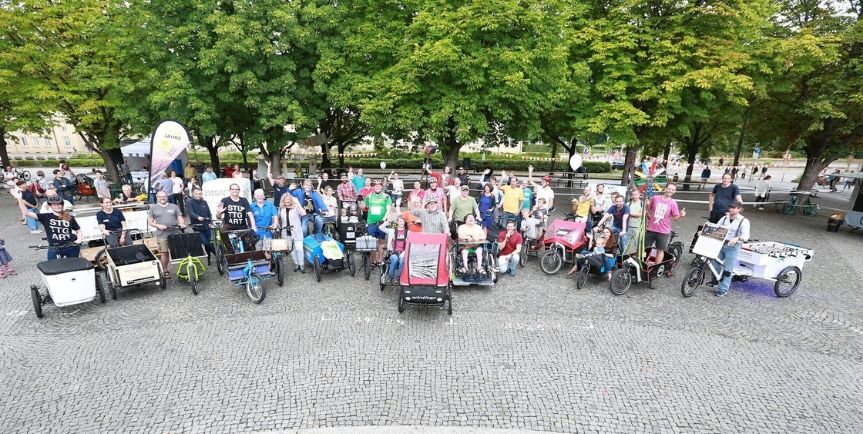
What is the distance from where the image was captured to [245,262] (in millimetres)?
8227

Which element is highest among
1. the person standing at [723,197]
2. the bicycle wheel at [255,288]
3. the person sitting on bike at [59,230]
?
the person standing at [723,197]

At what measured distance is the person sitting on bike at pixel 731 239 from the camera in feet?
26.6

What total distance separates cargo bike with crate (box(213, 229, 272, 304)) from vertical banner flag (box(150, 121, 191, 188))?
320cm

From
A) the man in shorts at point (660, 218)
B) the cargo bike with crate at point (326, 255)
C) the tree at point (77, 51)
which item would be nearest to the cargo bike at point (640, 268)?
the man in shorts at point (660, 218)

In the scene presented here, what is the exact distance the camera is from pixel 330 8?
1623 centimetres

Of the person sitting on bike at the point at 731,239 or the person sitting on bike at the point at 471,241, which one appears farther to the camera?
the person sitting on bike at the point at 471,241

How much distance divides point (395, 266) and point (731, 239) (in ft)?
21.9

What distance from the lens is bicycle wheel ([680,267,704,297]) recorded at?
329 inches

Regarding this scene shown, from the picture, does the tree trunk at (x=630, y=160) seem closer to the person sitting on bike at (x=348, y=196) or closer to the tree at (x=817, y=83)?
the tree at (x=817, y=83)

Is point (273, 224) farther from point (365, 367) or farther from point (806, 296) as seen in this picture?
point (806, 296)

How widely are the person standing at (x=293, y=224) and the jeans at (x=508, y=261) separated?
4.50 meters

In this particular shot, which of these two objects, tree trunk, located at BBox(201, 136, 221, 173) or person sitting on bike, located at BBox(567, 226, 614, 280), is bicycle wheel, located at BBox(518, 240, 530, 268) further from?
tree trunk, located at BBox(201, 136, 221, 173)

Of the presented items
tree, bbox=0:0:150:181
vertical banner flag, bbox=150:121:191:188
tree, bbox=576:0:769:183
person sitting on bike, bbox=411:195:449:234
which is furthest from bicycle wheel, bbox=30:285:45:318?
tree, bbox=576:0:769:183

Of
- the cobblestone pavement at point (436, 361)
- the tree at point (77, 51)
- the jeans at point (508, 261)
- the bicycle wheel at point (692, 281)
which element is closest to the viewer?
the cobblestone pavement at point (436, 361)
